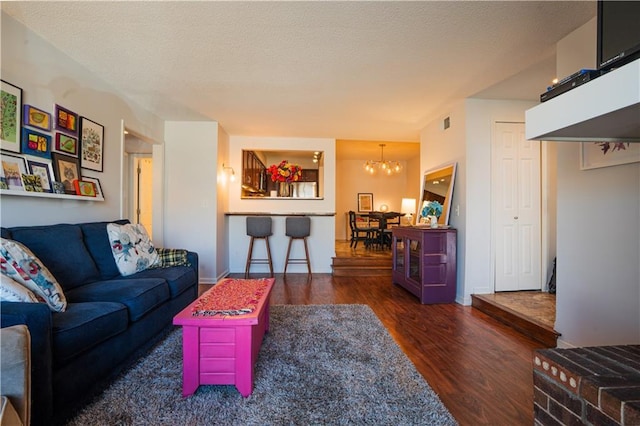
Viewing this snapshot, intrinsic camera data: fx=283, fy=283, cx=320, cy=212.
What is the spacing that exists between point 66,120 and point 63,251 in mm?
1143

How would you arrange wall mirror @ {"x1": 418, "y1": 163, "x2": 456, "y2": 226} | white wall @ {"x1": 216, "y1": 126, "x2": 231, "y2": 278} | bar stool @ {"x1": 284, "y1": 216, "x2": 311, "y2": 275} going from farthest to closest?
1. bar stool @ {"x1": 284, "y1": 216, "x2": 311, "y2": 275}
2. white wall @ {"x1": 216, "y1": 126, "x2": 231, "y2": 278}
3. wall mirror @ {"x1": 418, "y1": 163, "x2": 456, "y2": 226}

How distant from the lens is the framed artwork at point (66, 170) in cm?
228

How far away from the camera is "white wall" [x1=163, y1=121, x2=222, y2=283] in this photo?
13.8 feet

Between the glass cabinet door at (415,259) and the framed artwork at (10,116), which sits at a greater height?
the framed artwork at (10,116)

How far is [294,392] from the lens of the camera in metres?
1.60

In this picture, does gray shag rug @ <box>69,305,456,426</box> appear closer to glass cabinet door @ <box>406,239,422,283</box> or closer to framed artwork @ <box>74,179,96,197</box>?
glass cabinet door @ <box>406,239,422,283</box>

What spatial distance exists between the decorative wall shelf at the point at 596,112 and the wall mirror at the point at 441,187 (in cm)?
226

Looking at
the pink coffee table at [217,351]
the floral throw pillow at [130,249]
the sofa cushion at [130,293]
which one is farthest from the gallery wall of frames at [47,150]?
the pink coffee table at [217,351]

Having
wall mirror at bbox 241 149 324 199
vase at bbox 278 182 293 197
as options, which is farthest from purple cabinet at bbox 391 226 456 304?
vase at bbox 278 182 293 197

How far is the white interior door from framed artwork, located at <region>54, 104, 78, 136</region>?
427 centimetres

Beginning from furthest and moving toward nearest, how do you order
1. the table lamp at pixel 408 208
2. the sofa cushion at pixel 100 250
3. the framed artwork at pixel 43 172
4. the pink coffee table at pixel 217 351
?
the table lamp at pixel 408 208 → the sofa cushion at pixel 100 250 → the framed artwork at pixel 43 172 → the pink coffee table at pixel 217 351

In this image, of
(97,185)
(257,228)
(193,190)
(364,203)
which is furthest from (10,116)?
(364,203)

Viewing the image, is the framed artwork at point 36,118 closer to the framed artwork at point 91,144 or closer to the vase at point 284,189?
the framed artwork at point 91,144

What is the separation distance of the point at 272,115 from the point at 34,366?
11.2 feet
